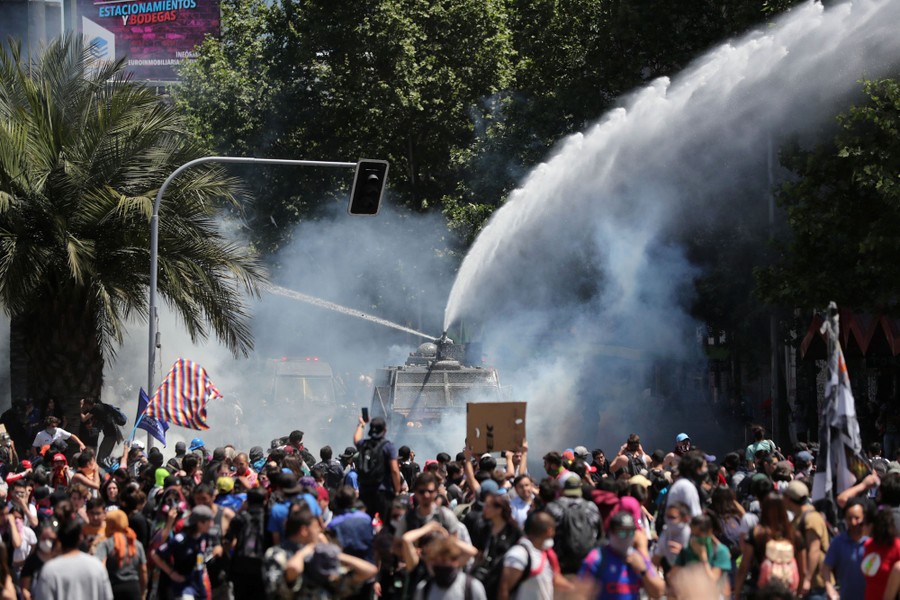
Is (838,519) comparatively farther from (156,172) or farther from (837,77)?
(837,77)

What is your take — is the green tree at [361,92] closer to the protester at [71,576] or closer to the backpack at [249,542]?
the backpack at [249,542]

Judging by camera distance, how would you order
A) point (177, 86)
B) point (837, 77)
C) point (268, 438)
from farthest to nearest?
point (177, 86)
point (268, 438)
point (837, 77)

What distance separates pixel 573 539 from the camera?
8727 millimetres

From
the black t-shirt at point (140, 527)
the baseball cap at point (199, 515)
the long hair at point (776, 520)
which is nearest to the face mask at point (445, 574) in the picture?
the baseball cap at point (199, 515)

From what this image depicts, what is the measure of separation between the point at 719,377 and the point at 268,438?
1692cm

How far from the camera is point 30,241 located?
62.7 ft

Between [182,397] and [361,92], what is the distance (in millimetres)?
22510

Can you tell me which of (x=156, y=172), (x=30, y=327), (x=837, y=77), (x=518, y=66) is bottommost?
(x=30, y=327)

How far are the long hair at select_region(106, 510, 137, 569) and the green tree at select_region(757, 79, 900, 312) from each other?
14910 millimetres

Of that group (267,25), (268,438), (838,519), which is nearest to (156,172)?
(268,438)

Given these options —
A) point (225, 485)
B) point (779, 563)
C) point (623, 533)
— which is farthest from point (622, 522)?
point (225, 485)

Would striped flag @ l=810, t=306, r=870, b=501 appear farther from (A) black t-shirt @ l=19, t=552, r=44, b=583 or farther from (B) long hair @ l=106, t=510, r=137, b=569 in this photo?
(A) black t-shirt @ l=19, t=552, r=44, b=583

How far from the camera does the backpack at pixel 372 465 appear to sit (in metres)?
11.4

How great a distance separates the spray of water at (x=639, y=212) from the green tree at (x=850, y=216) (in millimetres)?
1700
